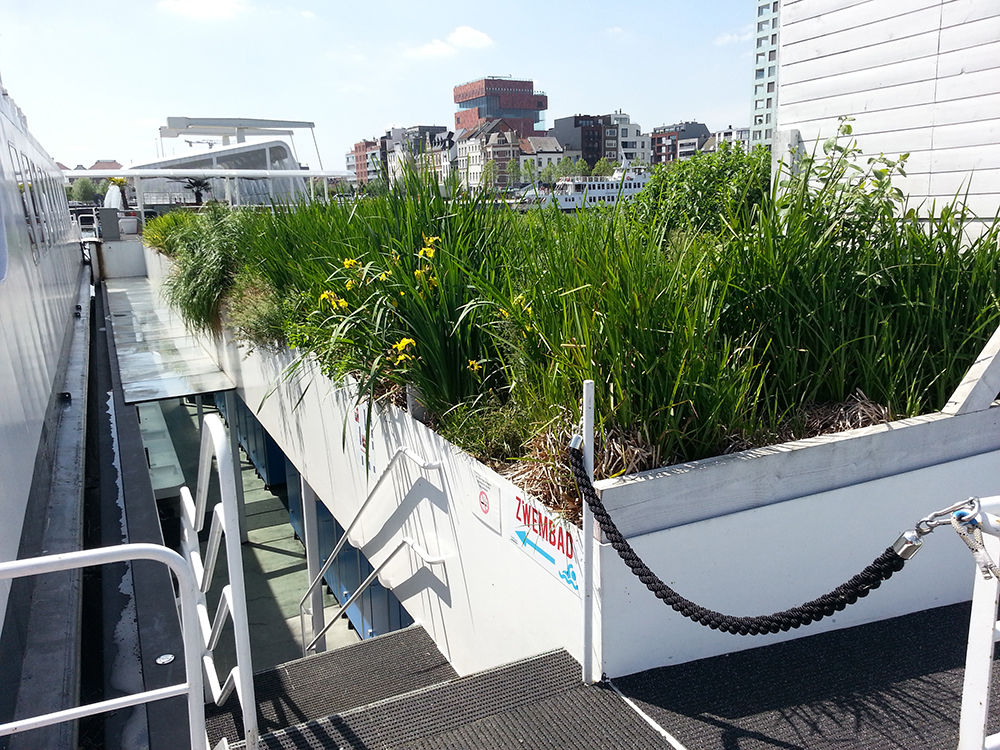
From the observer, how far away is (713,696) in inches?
107

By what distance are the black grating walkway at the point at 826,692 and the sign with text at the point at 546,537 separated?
1.44 ft

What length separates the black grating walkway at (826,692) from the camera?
2.47 metres

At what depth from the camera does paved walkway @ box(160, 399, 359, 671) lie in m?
8.84

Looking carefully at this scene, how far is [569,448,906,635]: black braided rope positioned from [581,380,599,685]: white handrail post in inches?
1.9

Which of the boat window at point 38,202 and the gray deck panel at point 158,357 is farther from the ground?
the boat window at point 38,202

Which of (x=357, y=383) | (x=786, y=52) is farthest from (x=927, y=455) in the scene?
(x=786, y=52)

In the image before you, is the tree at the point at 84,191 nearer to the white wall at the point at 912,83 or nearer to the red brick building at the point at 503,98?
the red brick building at the point at 503,98

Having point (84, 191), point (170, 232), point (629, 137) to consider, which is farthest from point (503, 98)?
point (170, 232)

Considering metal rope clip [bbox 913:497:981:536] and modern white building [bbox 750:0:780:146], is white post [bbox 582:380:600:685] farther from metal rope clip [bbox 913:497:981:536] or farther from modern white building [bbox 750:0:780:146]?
modern white building [bbox 750:0:780:146]

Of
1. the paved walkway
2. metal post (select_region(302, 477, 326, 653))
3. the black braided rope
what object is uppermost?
the black braided rope

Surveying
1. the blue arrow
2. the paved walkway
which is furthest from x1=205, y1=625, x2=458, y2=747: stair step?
the paved walkway

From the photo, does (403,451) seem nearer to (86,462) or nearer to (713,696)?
(713,696)

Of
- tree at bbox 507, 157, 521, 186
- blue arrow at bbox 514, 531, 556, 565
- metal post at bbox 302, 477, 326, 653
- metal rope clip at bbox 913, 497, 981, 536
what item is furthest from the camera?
metal post at bbox 302, 477, 326, 653

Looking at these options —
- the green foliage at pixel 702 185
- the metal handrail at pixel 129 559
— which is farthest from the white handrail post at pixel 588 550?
the green foliage at pixel 702 185
